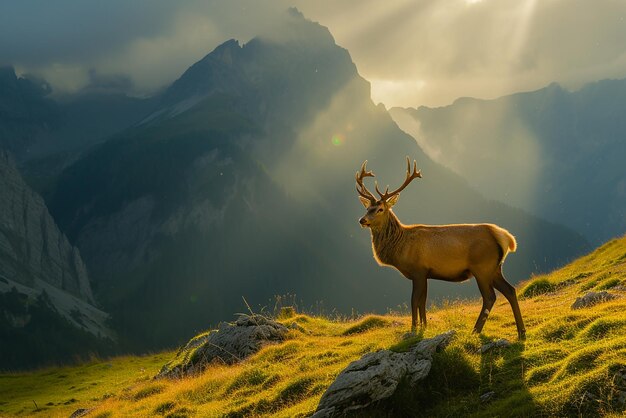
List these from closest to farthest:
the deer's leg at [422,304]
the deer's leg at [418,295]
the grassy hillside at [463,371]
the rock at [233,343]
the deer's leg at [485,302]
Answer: the grassy hillside at [463,371] < the deer's leg at [485,302] < the deer's leg at [418,295] < the deer's leg at [422,304] < the rock at [233,343]

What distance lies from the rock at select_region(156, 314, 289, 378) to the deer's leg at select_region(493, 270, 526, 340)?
10.4m

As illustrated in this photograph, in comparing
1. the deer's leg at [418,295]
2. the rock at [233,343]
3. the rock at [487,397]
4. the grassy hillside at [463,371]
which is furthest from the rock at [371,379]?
the rock at [233,343]

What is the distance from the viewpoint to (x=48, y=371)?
5212 cm

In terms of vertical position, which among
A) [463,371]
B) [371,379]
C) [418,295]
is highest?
[418,295]

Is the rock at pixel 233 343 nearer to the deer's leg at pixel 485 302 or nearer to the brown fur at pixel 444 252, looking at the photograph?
the brown fur at pixel 444 252

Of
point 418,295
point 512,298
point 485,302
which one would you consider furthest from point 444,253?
point 512,298

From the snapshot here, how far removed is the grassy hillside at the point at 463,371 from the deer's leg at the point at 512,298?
0.33 meters

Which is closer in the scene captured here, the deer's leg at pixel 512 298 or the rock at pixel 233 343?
the deer's leg at pixel 512 298

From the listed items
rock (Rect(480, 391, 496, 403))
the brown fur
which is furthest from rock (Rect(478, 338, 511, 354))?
rock (Rect(480, 391, 496, 403))

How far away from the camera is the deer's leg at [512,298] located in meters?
13.9

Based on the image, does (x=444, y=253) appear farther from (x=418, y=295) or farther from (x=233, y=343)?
(x=233, y=343)

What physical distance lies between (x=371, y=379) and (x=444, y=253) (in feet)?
19.6

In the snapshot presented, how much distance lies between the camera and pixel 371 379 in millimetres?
10664

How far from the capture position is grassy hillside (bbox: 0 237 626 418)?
30.9 feet
